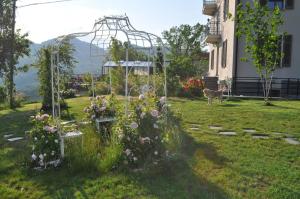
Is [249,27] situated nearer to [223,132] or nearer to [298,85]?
[298,85]

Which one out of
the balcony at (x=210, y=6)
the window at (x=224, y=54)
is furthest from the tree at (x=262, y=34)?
the balcony at (x=210, y=6)

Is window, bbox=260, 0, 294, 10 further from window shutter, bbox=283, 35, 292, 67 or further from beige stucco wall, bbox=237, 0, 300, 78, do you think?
window shutter, bbox=283, 35, 292, 67

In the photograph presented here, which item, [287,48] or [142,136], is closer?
[142,136]

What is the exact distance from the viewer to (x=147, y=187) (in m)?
5.07

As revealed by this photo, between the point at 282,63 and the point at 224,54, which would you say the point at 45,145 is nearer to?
the point at 282,63

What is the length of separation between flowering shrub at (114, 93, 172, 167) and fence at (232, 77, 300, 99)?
41.6 ft

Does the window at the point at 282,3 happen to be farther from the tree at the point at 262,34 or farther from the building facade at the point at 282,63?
the tree at the point at 262,34

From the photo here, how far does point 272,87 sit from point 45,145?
14.0m

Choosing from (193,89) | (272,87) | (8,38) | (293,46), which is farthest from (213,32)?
(8,38)

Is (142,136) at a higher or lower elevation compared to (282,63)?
lower

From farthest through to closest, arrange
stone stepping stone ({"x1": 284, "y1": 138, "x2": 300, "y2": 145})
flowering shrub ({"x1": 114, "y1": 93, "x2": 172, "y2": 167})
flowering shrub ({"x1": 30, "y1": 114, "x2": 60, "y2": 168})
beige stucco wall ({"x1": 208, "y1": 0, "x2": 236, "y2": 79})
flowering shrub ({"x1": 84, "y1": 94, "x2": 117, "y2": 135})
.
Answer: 1. beige stucco wall ({"x1": 208, "y1": 0, "x2": 236, "y2": 79})
2. stone stepping stone ({"x1": 284, "y1": 138, "x2": 300, "y2": 145})
3. flowering shrub ({"x1": 84, "y1": 94, "x2": 117, "y2": 135})
4. flowering shrub ({"x1": 30, "y1": 114, "x2": 60, "y2": 168})
5. flowering shrub ({"x1": 114, "y1": 93, "x2": 172, "y2": 167})

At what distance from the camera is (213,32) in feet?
78.5

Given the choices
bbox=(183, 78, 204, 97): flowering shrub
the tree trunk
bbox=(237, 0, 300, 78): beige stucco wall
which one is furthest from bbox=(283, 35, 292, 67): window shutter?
the tree trunk

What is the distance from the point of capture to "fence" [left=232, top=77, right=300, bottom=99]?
17.8m
